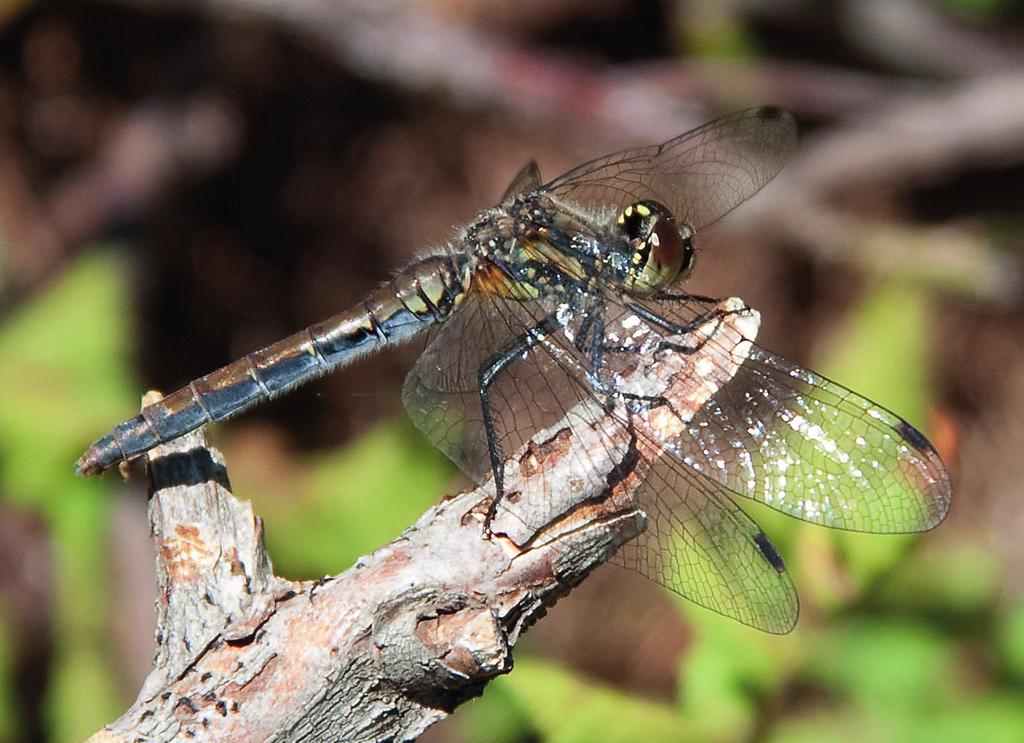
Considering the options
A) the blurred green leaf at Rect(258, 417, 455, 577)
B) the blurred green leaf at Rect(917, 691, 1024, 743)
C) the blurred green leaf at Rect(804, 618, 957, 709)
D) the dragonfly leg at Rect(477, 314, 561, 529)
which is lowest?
the blurred green leaf at Rect(917, 691, 1024, 743)

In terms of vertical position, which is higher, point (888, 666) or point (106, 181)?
point (106, 181)

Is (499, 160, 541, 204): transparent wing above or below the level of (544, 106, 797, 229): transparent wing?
above

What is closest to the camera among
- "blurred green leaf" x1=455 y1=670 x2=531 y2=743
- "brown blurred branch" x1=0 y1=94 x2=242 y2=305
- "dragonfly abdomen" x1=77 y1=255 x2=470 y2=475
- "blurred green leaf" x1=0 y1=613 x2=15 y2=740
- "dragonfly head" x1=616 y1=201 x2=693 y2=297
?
"dragonfly head" x1=616 y1=201 x2=693 y2=297

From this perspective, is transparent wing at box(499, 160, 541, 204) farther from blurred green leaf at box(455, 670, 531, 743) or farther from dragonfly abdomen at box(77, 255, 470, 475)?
blurred green leaf at box(455, 670, 531, 743)

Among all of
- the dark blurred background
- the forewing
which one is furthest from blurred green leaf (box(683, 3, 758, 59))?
the forewing

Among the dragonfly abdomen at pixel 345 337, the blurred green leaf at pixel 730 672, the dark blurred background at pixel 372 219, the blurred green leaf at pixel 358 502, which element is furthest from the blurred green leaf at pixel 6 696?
the blurred green leaf at pixel 730 672

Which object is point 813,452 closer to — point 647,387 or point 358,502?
point 647,387

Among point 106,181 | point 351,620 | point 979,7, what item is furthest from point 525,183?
point 979,7
